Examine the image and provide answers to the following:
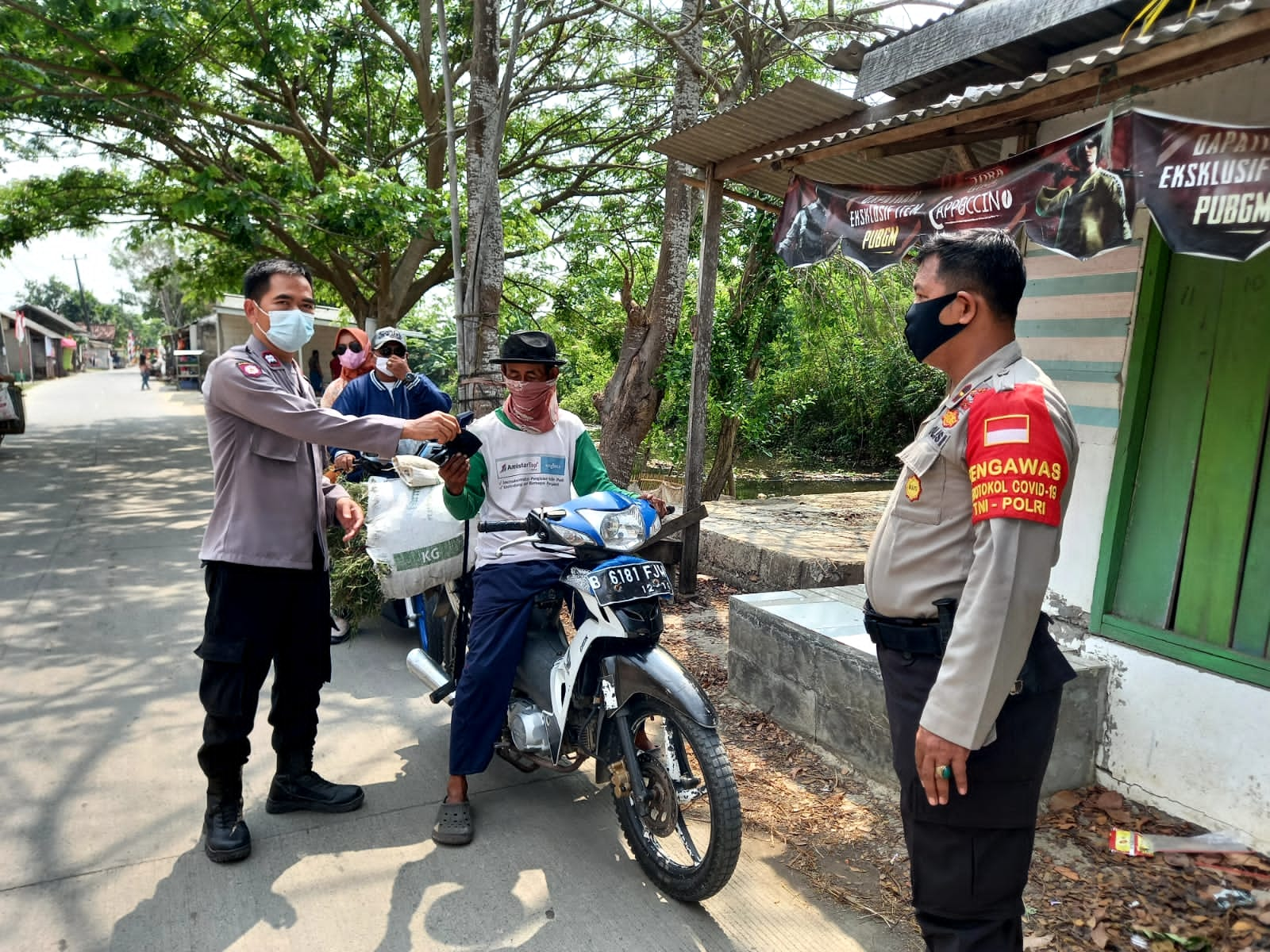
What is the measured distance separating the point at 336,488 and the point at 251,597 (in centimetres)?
54

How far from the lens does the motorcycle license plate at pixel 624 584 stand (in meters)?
2.64

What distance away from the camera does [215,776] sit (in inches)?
Result: 111

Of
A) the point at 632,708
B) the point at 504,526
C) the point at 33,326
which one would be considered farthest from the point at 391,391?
the point at 33,326

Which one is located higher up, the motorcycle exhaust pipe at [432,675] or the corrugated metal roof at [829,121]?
the corrugated metal roof at [829,121]

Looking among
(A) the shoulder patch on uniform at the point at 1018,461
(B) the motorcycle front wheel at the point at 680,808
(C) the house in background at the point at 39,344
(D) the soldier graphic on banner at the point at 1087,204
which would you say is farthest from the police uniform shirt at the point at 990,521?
(C) the house in background at the point at 39,344

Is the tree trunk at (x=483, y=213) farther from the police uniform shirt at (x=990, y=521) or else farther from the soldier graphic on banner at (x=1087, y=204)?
the police uniform shirt at (x=990, y=521)

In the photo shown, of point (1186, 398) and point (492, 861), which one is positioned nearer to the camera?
point (492, 861)

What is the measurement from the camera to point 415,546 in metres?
3.52

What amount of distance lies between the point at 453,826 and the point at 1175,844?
2.59 m

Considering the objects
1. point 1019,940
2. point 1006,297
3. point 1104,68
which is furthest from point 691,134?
point 1019,940

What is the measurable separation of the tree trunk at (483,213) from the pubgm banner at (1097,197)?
296 centimetres

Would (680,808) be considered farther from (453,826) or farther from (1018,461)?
(1018,461)

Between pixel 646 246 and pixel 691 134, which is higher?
pixel 646 246

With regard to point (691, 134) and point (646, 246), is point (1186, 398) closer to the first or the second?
point (691, 134)
